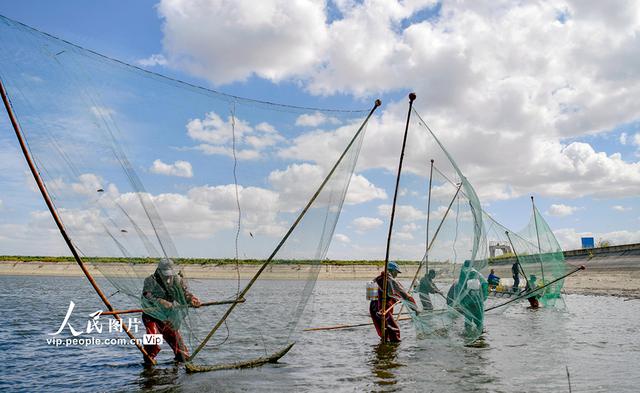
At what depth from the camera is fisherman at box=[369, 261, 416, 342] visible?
1277 centimetres

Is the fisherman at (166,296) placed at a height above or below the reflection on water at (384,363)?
above

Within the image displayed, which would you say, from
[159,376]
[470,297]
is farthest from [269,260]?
[470,297]

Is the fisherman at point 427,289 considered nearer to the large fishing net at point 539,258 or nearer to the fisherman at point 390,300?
the fisherman at point 390,300

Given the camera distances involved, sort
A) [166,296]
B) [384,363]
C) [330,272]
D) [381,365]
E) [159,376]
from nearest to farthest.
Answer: [166,296] → [159,376] → [381,365] → [384,363] → [330,272]

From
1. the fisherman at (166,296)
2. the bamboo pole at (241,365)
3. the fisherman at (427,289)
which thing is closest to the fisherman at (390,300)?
the fisherman at (427,289)

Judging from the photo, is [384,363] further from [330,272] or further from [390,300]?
[330,272]

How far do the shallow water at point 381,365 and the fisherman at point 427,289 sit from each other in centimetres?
105

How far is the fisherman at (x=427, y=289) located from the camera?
12.6m

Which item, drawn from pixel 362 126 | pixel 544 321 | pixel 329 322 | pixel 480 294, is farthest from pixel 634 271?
pixel 362 126

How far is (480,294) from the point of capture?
12719 mm

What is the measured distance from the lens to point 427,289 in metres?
12.8

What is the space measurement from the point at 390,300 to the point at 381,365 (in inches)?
94.1

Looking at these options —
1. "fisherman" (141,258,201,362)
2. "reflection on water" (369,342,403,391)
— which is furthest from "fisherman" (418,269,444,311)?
"fisherman" (141,258,201,362)

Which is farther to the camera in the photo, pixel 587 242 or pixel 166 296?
pixel 587 242
